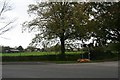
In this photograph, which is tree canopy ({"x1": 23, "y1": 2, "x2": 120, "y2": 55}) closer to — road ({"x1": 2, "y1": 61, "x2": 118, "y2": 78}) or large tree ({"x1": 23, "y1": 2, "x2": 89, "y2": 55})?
large tree ({"x1": 23, "y1": 2, "x2": 89, "y2": 55})

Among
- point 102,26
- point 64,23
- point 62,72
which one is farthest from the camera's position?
point 64,23

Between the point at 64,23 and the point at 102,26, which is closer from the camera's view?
the point at 102,26

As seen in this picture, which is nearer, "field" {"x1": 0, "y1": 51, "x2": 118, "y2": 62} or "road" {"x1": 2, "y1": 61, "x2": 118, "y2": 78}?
"road" {"x1": 2, "y1": 61, "x2": 118, "y2": 78}

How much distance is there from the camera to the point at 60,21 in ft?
153

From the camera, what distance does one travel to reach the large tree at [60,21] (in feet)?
151

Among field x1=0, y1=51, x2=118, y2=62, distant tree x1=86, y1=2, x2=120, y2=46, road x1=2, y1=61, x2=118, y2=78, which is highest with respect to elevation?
distant tree x1=86, y1=2, x2=120, y2=46

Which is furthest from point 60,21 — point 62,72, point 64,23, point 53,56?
point 62,72

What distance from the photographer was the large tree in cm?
4600

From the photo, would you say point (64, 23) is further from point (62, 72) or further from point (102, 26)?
point (62, 72)

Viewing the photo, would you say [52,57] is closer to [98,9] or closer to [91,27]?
[91,27]

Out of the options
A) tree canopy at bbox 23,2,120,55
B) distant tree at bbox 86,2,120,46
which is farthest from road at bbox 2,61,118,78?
tree canopy at bbox 23,2,120,55

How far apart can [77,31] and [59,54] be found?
473 centimetres

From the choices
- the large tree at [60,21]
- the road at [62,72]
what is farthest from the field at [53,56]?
the road at [62,72]

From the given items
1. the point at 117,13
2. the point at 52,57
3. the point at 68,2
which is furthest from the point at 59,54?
the point at 117,13
